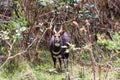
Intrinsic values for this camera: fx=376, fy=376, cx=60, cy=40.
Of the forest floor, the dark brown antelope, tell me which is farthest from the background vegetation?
the dark brown antelope

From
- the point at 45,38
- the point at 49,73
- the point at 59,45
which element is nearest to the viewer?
the point at 49,73

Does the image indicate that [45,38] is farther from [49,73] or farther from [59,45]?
[49,73]

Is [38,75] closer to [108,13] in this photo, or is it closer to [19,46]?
[19,46]

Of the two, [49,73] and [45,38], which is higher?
[45,38]

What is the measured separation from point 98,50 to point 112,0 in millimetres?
2731

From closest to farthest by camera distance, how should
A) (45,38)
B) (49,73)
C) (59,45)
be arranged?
1. (49,73)
2. (59,45)
3. (45,38)

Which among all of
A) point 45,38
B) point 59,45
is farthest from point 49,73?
point 45,38

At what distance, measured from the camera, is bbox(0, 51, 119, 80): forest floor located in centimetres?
643

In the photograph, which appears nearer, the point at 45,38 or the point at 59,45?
the point at 59,45

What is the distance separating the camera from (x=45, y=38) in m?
9.01

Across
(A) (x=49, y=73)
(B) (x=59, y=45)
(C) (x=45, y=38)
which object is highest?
(B) (x=59, y=45)

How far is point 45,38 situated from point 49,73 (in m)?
1.72

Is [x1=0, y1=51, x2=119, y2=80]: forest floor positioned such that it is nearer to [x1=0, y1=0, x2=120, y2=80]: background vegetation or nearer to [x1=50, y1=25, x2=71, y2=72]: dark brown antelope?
[x1=0, y1=0, x2=120, y2=80]: background vegetation

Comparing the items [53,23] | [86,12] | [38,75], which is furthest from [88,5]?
[38,75]
